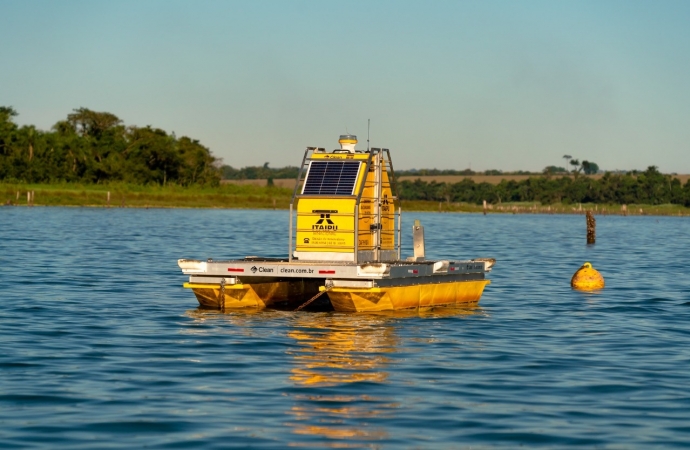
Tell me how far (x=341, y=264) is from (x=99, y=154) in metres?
128

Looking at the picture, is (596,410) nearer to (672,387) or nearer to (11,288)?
(672,387)

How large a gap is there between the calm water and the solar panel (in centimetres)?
289

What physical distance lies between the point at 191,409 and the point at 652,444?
548 cm

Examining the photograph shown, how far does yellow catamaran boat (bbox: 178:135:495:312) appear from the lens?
23422 millimetres

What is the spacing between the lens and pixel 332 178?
83.6 feet

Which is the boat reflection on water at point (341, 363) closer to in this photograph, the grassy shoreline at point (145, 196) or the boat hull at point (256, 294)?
the boat hull at point (256, 294)

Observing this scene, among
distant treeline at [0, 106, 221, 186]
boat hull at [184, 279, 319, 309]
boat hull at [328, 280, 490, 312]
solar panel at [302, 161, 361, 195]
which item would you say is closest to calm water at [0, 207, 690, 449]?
boat hull at [328, 280, 490, 312]

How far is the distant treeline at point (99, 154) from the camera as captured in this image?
451ft

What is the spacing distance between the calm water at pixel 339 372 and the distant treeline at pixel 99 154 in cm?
10842

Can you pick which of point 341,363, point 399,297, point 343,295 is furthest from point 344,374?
point 399,297

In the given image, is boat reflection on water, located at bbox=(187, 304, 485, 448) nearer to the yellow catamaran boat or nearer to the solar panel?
the yellow catamaran boat

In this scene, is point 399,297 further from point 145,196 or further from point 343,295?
point 145,196

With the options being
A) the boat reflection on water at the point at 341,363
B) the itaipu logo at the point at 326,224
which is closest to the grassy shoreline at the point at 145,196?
the itaipu logo at the point at 326,224

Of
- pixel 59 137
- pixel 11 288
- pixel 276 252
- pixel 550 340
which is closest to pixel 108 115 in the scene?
pixel 59 137
